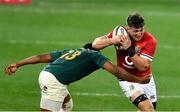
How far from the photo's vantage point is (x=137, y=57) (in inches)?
557

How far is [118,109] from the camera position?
1755 cm

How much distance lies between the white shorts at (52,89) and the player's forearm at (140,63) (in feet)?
4.53

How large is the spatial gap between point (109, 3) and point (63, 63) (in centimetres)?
2982

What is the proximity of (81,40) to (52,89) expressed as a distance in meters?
15.6

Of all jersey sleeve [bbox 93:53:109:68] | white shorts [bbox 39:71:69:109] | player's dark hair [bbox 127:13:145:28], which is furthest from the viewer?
player's dark hair [bbox 127:13:145:28]

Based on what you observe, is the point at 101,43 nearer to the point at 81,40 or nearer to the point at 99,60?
the point at 99,60

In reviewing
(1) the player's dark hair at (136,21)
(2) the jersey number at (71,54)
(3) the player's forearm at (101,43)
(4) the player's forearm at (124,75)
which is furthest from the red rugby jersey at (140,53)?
(2) the jersey number at (71,54)

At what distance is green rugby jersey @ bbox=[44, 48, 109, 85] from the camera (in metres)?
13.7

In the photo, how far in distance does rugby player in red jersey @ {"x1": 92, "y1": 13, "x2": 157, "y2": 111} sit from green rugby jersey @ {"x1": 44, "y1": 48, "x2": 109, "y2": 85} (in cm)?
31

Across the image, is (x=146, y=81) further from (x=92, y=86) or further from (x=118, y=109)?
(x=92, y=86)

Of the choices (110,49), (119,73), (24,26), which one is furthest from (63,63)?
(24,26)

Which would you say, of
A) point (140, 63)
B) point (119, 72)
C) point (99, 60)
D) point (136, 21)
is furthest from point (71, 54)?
point (136, 21)

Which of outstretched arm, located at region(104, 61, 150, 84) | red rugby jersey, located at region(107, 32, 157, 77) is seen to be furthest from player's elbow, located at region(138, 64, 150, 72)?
red rugby jersey, located at region(107, 32, 157, 77)

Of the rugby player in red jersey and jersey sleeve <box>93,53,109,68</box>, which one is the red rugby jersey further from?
jersey sleeve <box>93,53,109,68</box>
